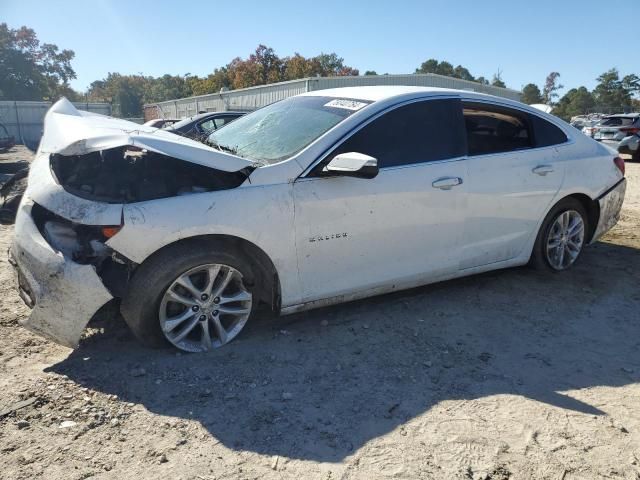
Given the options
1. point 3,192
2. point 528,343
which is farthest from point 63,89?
point 528,343

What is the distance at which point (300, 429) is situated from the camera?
2.58 metres

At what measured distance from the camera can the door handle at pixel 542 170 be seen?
4291 millimetres

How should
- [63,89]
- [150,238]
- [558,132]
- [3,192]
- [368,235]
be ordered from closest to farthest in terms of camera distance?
[150,238] → [368,235] → [558,132] → [3,192] → [63,89]

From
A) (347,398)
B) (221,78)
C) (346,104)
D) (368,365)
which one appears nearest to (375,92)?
(346,104)

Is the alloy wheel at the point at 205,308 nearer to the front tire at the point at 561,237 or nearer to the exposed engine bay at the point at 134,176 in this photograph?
the exposed engine bay at the point at 134,176

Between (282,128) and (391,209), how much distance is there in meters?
1.06

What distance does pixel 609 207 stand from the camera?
16.2 feet

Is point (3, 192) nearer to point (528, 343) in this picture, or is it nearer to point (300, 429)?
point (300, 429)

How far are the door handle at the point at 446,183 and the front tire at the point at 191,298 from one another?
1.50 m

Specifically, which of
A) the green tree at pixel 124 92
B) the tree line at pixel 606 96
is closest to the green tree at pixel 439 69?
the tree line at pixel 606 96

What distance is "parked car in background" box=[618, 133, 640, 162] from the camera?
15.7 meters

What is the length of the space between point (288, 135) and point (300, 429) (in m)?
2.07

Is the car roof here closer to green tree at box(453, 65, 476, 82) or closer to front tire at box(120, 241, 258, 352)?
front tire at box(120, 241, 258, 352)

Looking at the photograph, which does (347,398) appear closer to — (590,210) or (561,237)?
(561,237)
